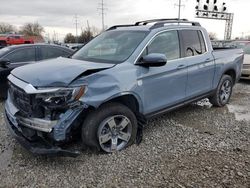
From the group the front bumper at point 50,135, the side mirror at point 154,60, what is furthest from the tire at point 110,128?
the side mirror at point 154,60

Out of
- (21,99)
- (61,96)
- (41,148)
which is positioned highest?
(61,96)

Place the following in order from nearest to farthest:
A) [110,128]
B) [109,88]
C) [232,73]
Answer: [109,88]
[110,128]
[232,73]

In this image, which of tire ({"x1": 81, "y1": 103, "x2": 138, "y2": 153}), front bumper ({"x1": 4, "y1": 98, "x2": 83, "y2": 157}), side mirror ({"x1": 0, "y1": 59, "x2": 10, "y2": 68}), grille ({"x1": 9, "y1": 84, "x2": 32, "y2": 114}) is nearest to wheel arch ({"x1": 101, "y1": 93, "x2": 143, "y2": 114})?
tire ({"x1": 81, "y1": 103, "x2": 138, "y2": 153})

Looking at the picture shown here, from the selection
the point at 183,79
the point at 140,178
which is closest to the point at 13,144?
the point at 140,178

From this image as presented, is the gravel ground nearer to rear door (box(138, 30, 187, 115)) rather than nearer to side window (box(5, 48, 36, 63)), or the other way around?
rear door (box(138, 30, 187, 115))

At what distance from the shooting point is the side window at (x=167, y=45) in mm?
4296

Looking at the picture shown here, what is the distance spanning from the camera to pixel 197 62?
197 inches

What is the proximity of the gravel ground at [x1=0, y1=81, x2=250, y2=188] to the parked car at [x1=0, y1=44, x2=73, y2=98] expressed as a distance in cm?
211

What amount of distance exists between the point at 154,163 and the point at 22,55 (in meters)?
4.96

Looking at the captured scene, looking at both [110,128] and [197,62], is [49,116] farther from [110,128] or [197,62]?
[197,62]

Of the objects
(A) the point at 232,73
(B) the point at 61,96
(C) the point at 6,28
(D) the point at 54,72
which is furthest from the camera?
(C) the point at 6,28

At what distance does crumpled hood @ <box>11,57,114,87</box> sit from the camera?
10.7 ft

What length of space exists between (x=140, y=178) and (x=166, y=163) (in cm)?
51

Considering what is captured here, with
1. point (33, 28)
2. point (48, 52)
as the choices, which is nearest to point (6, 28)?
point (33, 28)
